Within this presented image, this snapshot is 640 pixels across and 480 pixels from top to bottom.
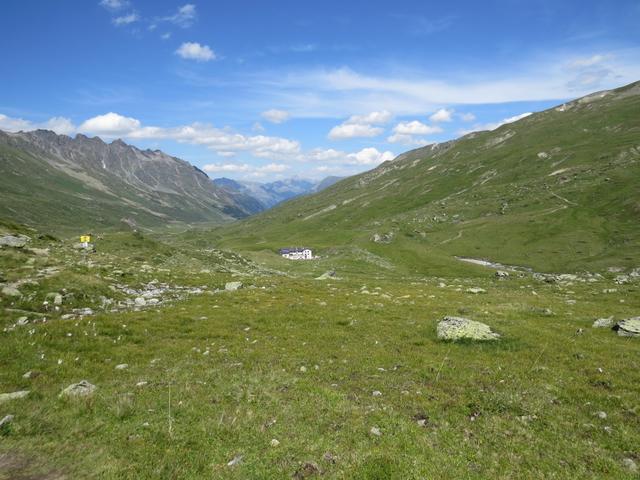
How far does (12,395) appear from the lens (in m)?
13.0

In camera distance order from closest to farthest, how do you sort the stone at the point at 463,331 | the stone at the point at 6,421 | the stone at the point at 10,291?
1. the stone at the point at 6,421
2. the stone at the point at 463,331
3. the stone at the point at 10,291

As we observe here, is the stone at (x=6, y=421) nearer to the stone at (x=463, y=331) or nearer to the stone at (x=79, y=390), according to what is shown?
the stone at (x=79, y=390)

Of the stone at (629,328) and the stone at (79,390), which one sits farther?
the stone at (629,328)

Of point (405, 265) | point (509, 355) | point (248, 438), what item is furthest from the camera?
point (405, 265)

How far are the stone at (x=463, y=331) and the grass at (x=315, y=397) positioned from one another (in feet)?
2.58

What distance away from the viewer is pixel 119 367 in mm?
16656

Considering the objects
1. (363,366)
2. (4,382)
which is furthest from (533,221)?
(4,382)

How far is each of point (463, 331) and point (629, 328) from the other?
903 centimetres

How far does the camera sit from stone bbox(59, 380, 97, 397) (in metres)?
13.4

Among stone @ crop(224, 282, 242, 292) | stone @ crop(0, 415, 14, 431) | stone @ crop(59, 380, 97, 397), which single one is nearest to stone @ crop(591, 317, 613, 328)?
stone @ crop(59, 380, 97, 397)

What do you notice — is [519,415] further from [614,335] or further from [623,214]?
[623,214]

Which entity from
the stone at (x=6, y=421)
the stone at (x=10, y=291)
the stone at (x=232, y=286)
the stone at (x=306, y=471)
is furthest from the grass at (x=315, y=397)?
the stone at (x=232, y=286)

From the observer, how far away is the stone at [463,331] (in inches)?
818

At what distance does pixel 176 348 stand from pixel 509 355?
16243 mm
